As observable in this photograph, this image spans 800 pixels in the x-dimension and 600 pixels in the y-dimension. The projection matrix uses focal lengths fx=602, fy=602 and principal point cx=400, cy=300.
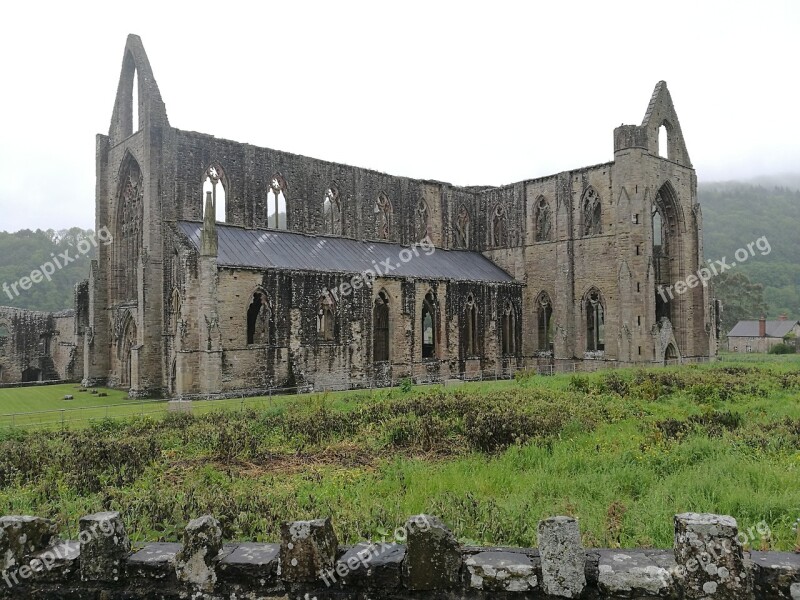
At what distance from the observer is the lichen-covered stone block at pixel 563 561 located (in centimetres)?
400

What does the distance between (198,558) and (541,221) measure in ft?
119

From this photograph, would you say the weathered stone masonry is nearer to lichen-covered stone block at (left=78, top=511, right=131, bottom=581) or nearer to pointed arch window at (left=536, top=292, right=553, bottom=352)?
pointed arch window at (left=536, top=292, right=553, bottom=352)

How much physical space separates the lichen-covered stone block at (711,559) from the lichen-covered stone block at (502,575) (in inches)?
37.5

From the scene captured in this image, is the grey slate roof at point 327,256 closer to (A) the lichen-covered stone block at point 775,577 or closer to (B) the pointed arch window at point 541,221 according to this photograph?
(B) the pointed arch window at point 541,221

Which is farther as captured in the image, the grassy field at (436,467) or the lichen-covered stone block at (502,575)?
the grassy field at (436,467)

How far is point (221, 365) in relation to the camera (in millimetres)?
24109

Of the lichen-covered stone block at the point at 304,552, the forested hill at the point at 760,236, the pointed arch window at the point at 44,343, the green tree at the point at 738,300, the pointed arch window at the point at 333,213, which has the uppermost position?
the forested hill at the point at 760,236

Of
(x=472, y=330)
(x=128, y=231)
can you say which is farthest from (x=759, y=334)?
(x=128, y=231)

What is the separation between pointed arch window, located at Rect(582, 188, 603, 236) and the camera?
116 ft

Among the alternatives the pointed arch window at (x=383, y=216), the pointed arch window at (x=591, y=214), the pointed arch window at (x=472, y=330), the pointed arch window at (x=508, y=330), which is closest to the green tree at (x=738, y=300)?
the pointed arch window at (x=591, y=214)

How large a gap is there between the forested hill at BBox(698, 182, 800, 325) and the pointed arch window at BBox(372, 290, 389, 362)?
63.5 meters

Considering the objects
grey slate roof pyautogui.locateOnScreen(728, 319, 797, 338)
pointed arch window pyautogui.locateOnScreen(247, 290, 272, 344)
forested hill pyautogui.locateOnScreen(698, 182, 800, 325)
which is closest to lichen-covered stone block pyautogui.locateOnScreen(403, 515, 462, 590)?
pointed arch window pyautogui.locateOnScreen(247, 290, 272, 344)

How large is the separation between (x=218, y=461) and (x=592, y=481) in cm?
641

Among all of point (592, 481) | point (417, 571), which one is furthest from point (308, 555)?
point (592, 481)
